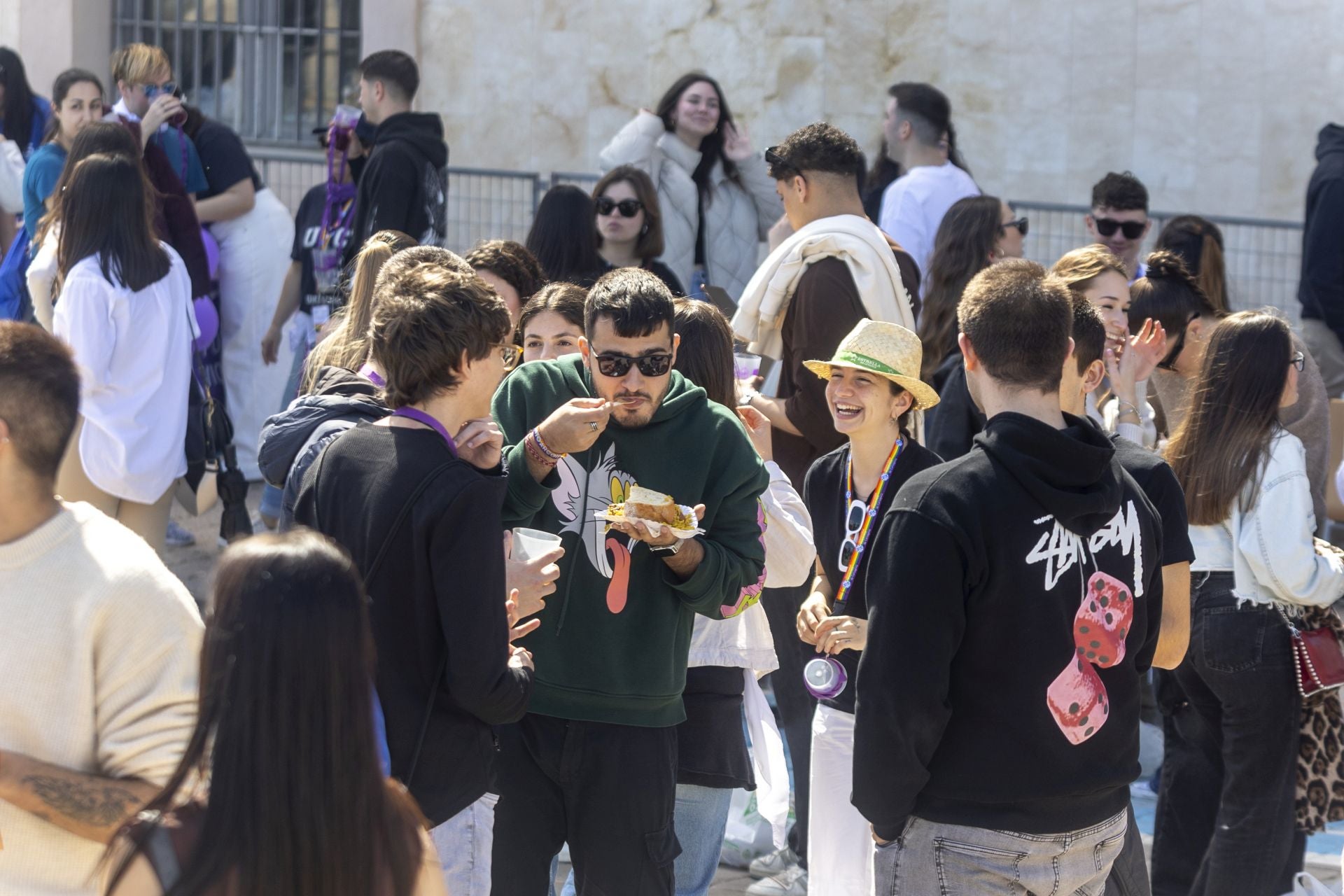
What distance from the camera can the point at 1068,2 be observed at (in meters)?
10.3

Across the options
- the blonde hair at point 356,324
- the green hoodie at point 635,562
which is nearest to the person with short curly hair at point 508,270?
the blonde hair at point 356,324

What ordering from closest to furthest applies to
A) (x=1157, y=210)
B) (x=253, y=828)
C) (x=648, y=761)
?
(x=253, y=828) < (x=648, y=761) < (x=1157, y=210)

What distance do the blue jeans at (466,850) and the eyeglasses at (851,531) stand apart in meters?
1.55

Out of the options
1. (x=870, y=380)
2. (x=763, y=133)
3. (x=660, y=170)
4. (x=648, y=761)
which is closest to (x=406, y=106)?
(x=660, y=170)

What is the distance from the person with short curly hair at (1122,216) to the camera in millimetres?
7098

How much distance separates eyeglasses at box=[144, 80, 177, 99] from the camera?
817 cm

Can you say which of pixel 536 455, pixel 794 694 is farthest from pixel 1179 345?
pixel 536 455

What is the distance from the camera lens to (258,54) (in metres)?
11.5

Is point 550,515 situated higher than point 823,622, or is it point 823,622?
point 550,515

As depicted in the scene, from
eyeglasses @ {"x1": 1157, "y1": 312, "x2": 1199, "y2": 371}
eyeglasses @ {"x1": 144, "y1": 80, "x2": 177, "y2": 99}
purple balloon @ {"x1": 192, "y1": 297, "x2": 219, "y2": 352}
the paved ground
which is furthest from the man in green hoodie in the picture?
eyeglasses @ {"x1": 144, "y1": 80, "x2": 177, "y2": 99}

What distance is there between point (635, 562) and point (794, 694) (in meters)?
1.86

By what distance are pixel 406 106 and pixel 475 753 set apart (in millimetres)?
5308

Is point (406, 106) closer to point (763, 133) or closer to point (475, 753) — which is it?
point (763, 133)

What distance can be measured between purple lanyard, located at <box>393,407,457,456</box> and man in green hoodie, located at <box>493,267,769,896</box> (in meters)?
0.49
